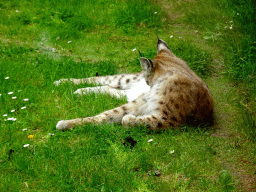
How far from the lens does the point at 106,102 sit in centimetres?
495

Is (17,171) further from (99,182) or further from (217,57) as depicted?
(217,57)

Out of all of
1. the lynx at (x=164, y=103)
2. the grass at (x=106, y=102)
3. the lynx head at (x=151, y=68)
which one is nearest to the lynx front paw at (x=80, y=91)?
the grass at (x=106, y=102)

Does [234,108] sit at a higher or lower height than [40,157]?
lower

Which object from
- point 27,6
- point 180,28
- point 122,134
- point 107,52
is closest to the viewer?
point 122,134

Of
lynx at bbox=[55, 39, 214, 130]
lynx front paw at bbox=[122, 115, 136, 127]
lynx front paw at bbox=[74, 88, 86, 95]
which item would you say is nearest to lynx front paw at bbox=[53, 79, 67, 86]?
lynx front paw at bbox=[74, 88, 86, 95]

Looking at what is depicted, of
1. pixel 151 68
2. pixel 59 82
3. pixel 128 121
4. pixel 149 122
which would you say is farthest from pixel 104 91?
pixel 149 122

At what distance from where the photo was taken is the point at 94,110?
470cm

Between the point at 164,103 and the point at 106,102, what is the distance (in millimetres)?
981

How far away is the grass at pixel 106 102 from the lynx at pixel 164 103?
141 millimetres

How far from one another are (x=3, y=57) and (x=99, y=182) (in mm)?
3914

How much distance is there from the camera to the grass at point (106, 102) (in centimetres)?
331

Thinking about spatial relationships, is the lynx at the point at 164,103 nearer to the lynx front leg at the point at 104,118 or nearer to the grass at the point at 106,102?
the lynx front leg at the point at 104,118

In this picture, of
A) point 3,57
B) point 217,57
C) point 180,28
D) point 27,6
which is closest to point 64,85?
point 3,57

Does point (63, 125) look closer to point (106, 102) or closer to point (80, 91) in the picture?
point (106, 102)
